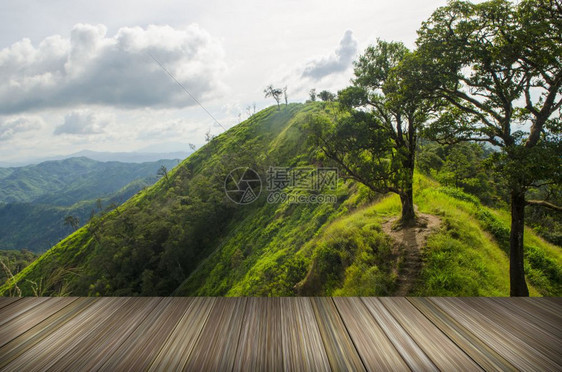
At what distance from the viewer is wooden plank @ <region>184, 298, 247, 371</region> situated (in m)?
2.08

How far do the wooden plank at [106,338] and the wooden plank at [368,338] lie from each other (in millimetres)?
2102

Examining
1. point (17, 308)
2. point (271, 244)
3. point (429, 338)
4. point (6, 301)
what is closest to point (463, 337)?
point (429, 338)

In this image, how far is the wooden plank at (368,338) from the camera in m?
2.04

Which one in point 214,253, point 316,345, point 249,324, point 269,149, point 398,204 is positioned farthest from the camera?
point 269,149

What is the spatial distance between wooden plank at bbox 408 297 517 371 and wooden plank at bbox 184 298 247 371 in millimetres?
1916

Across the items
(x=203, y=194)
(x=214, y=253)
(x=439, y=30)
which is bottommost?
(x=214, y=253)

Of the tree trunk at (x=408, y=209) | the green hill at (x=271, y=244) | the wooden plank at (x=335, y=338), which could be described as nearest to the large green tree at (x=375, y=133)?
the tree trunk at (x=408, y=209)

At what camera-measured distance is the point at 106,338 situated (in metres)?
2.45

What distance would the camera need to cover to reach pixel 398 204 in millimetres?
15070

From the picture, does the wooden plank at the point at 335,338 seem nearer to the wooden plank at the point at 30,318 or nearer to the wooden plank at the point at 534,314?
the wooden plank at the point at 534,314

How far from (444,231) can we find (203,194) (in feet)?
166

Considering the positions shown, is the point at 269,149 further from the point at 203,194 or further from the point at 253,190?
the point at 203,194

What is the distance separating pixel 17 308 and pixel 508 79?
1182 centimetres

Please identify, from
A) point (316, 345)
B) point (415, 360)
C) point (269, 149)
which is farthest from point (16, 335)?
point (269, 149)
